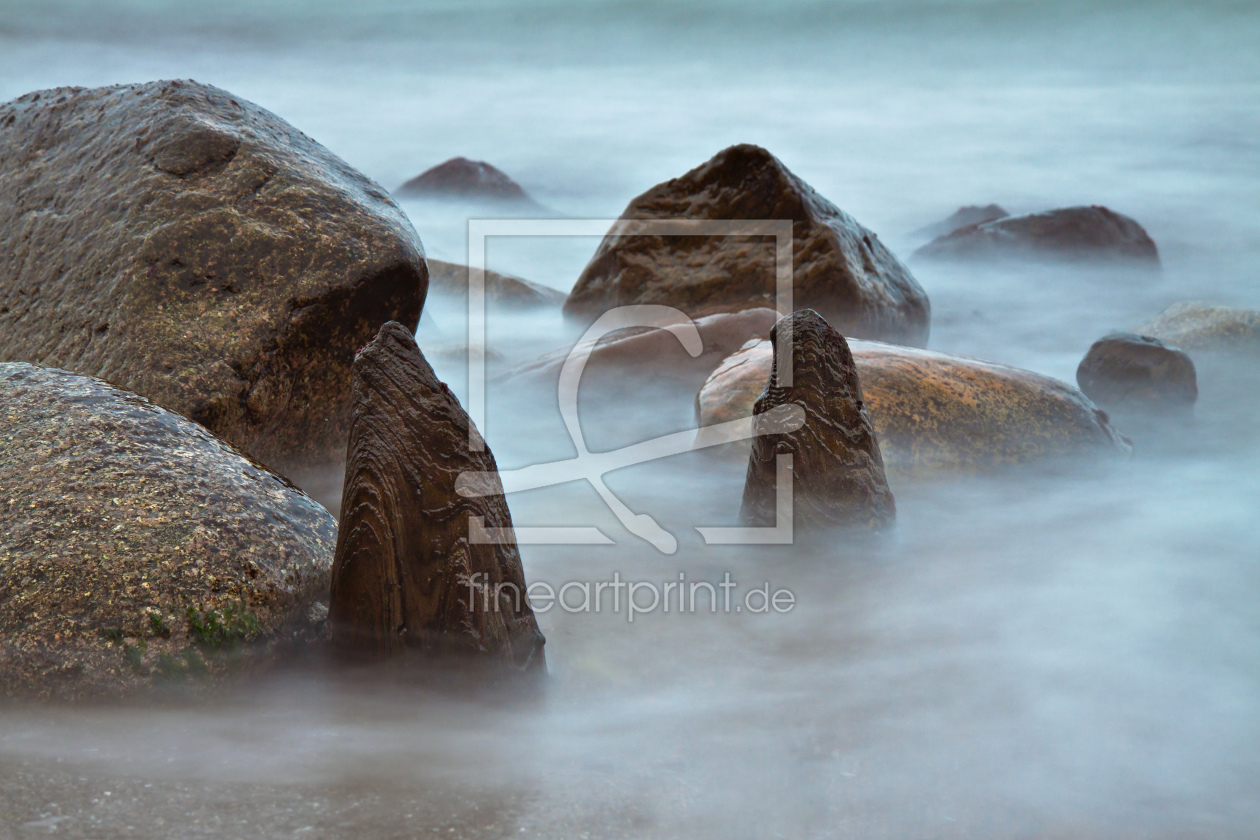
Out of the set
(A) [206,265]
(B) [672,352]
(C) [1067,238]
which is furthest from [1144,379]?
(C) [1067,238]

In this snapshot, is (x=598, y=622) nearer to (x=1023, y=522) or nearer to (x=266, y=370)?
(x=266, y=370)

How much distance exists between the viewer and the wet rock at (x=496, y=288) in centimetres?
1226

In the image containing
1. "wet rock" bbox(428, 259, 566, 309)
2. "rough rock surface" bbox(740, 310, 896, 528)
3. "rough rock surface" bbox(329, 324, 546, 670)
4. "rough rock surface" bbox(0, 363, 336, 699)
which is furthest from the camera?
"wet rock" bbox(428, 259, 566, 309)

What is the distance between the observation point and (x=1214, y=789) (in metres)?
2.79

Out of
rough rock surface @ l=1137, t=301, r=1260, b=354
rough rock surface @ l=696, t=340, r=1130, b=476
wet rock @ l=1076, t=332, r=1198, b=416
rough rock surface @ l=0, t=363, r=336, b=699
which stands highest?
rough rock surface @ l=1137, t=301, r=1260, b=354

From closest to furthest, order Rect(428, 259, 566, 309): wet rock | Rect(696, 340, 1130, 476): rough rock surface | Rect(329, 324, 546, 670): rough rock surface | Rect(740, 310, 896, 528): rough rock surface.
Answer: Rect(329, 324, 546, 670): rough rock surface
Rect(740, 310, 896, 528): rough rock surface
Rect(696, 340, 1130, 476): rough rock surface
Rect(428, 259, 566, 309): wet rock

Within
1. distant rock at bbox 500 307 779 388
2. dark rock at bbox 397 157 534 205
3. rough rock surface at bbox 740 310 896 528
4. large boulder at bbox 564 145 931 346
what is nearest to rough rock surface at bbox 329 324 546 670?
rough rock surface at bbox 740 310 896 528

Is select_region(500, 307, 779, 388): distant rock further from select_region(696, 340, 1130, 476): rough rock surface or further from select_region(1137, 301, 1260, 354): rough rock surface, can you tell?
select_region(1137, 301, 1260, 354): rough rock surface

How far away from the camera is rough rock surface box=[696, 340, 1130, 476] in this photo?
5586 millimetres

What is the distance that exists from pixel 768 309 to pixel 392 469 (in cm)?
569

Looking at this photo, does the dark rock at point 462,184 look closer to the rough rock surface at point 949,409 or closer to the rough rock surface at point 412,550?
the rough rock surface at point 949,409

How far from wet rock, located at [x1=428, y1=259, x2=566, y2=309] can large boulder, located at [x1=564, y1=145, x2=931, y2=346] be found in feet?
7.95

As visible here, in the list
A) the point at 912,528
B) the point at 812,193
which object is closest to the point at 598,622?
the point at 912,528

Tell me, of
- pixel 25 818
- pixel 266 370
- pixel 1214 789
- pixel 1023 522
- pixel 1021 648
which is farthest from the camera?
pixel 1023 522
